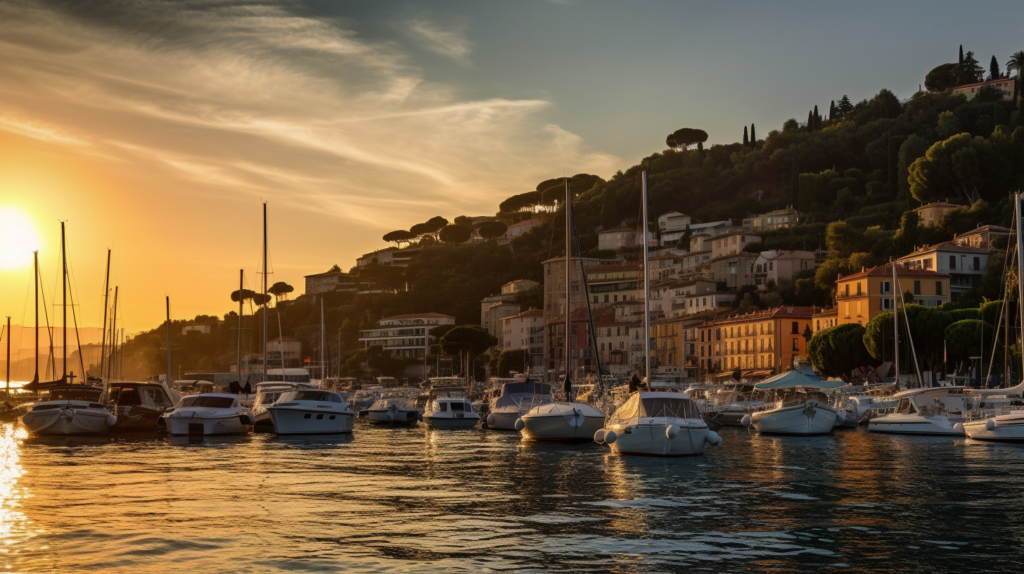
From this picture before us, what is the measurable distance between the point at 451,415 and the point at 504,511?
3684 cm

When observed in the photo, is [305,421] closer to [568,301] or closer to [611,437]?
[568,301]

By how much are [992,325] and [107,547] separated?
68.2 meters

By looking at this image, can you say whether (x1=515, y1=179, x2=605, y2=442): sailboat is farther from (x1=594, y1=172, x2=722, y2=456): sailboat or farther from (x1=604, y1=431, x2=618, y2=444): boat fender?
(x1=604, y1=431, x2=618, y2=444): boat fender

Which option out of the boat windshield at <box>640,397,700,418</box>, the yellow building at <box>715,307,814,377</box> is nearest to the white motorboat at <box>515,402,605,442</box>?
the boat windshield at <box>640,397,700,418</box>

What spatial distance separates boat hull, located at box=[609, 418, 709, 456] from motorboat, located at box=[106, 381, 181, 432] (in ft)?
80.7

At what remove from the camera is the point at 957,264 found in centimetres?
10681

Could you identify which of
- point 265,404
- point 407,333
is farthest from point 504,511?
point 407,333

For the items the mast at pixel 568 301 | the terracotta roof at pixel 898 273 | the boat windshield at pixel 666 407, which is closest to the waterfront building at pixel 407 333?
the terracotta roof at pixel 898 273

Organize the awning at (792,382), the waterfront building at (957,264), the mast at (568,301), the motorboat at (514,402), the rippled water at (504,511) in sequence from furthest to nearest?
the waterfront building at (957,264) → the awning at (792,382) → the motorboat at (514,402) → the mast at (568,301) → the rippled water at (504,511)

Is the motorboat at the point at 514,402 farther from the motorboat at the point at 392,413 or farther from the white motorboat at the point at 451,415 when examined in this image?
the motorboat at the point at 392,413

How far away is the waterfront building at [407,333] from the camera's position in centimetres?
18150

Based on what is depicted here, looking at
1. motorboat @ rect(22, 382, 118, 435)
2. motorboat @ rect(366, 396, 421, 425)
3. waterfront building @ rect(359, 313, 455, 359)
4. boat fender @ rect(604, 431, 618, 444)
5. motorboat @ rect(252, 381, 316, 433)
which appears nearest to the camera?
boat fender @ rect(604, 431, 618, 444)

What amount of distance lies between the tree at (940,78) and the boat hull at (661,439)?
175560 mm

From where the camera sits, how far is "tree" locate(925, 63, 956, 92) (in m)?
189
